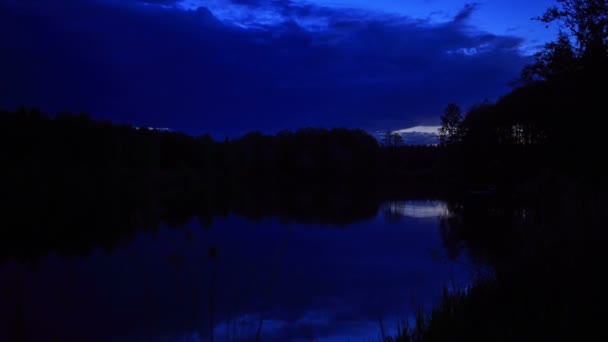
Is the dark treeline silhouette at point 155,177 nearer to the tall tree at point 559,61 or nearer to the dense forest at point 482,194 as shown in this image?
the dense forest at point 482,194

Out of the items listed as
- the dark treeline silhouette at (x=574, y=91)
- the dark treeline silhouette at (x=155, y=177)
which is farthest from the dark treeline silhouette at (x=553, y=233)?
the dark treeline silhouette at (x=155, y=177)

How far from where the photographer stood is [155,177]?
55.0 metres

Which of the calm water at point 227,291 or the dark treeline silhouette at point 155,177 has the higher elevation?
the dark treeline silhouette at point 155,177

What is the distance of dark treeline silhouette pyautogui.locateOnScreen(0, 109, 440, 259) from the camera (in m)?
21.9

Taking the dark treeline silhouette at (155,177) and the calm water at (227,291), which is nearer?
the calm water at (227,291)

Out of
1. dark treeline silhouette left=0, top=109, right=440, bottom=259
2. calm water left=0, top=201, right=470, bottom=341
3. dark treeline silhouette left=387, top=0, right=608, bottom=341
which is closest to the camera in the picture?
dark treeline silhouette left=387, top=0, right=608, bottom=341

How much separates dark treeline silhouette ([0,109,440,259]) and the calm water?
1.80 m

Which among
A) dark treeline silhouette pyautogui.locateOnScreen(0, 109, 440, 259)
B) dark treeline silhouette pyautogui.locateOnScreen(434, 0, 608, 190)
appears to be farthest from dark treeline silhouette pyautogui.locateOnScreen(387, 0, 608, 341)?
dark treeline silhouette pyautogui.locateOnScreen(0, 109, 440, 259)

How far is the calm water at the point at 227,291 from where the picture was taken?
7863mm

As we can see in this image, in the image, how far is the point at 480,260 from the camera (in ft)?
45.8

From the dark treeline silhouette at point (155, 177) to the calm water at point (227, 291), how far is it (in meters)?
1.80

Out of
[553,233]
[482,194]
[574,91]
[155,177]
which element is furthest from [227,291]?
[155,177]

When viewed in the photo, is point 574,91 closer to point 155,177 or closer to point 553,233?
point 553,233

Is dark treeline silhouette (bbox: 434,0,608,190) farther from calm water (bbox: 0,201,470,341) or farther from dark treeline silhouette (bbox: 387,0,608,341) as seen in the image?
calm water (bbox: 0,201,470,341)
